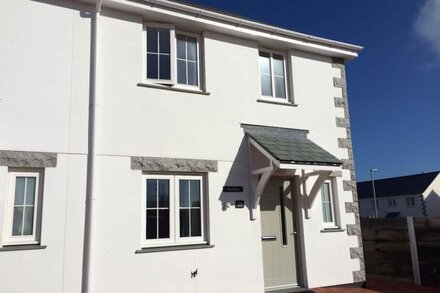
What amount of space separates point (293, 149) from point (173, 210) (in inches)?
110

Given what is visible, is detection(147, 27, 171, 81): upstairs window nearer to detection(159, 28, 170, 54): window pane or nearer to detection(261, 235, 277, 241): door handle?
detection(159, 28, 170, 54): window pane

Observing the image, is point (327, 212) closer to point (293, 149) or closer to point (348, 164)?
point (348, 164)

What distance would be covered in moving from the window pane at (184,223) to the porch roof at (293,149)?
2029 millimetres

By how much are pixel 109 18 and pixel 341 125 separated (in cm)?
598

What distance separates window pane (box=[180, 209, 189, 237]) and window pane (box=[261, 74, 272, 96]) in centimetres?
337

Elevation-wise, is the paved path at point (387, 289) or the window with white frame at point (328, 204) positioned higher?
the window with white frame at point (328, 204)

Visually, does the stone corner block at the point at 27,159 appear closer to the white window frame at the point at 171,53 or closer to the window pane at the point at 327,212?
the white window frame at the point at 171,53

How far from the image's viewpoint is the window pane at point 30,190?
6400mm

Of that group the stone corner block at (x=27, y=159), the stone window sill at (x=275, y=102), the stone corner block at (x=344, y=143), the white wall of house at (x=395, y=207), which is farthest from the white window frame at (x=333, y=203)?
the white wall of house at (x=395, y=207)

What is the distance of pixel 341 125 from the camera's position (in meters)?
9.88

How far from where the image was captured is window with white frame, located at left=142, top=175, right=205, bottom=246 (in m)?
7.29

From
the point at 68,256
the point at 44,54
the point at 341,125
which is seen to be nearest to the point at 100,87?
the point at 44,54

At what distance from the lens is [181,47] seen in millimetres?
8312

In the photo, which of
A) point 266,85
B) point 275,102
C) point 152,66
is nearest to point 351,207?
point 275,102
